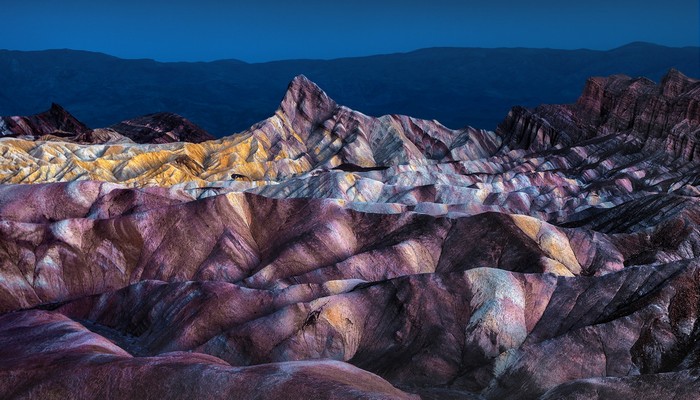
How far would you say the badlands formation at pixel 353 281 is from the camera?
2542 cm

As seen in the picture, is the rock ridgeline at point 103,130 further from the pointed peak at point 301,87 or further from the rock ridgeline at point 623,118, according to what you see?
the rock ridgeline at point 623,118

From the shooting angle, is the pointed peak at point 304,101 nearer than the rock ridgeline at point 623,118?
No

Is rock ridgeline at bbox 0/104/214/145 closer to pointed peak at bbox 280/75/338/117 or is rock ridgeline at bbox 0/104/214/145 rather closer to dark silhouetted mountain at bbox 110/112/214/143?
dark silhouetted mountain at bbox 110/112/214/143

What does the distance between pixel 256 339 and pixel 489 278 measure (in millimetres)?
12588

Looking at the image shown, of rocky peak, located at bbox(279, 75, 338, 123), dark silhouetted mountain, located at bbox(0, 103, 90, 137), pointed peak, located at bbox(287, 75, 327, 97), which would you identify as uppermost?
pointed peak, located at bbox(287, 75, 327, 97)

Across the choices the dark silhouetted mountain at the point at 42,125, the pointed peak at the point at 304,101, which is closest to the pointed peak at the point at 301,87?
the pointed peak at the point at 304,101

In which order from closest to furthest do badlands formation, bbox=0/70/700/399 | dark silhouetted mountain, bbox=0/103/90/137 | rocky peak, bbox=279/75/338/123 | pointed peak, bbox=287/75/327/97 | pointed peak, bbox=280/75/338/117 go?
1. badlands formation, bbox=0/70/700/399
2. rocky peak, bbox=279/75/338/123
3. pointed peak, bbox=280/75/338/117
4. pointed peak, bbox=287/75/327/97
5. dark silhouetted mountain, bbox=0/103/90/137

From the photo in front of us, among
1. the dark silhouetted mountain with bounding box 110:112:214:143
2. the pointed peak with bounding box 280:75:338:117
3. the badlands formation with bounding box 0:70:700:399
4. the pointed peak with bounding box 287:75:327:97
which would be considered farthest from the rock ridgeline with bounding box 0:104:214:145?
the pointed peak with bounding box 287:75:327:97

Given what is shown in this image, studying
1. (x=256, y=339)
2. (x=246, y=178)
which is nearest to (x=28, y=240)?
(x=256, y=339)

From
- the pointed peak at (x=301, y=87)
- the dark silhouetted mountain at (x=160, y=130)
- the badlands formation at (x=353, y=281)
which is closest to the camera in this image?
the badlands formation at (x=353, y=281)

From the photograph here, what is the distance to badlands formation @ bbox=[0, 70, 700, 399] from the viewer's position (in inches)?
Result: 1001

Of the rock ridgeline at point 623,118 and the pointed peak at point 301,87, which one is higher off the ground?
the pointed peak at point 301,87

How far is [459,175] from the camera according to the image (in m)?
87.1

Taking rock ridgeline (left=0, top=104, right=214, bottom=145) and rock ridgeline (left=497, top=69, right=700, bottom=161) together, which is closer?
rock ridgeline (left=497, top=69, right=700, bottom=161)
